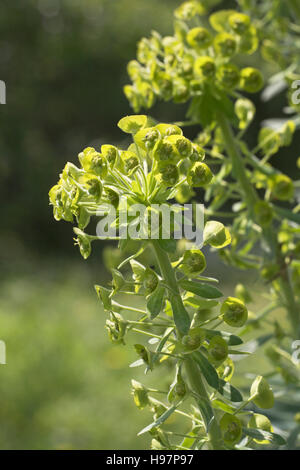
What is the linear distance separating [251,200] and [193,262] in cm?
41

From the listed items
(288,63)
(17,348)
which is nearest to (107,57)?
(17,348)

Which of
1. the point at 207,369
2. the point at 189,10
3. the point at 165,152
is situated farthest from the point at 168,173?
the point at 189,10

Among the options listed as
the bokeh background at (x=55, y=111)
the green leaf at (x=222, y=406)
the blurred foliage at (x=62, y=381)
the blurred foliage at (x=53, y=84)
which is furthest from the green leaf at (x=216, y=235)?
the blurred foliage at (x=53, y=84)

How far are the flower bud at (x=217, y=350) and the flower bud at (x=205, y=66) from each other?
509 mm

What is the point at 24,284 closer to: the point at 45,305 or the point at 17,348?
the point at 45,305

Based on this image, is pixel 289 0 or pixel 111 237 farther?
pixel 289 0

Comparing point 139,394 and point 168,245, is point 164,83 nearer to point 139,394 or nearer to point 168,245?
point 168,245

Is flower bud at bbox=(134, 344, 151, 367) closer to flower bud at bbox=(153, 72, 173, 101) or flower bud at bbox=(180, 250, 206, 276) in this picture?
flower bud at bbox=(180, 250, 206, 276)

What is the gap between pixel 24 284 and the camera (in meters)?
4.58

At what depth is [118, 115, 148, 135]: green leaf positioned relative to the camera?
75 cm

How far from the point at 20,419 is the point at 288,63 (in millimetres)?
1904

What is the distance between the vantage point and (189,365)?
2.39ft

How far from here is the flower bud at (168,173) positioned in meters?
0.65
